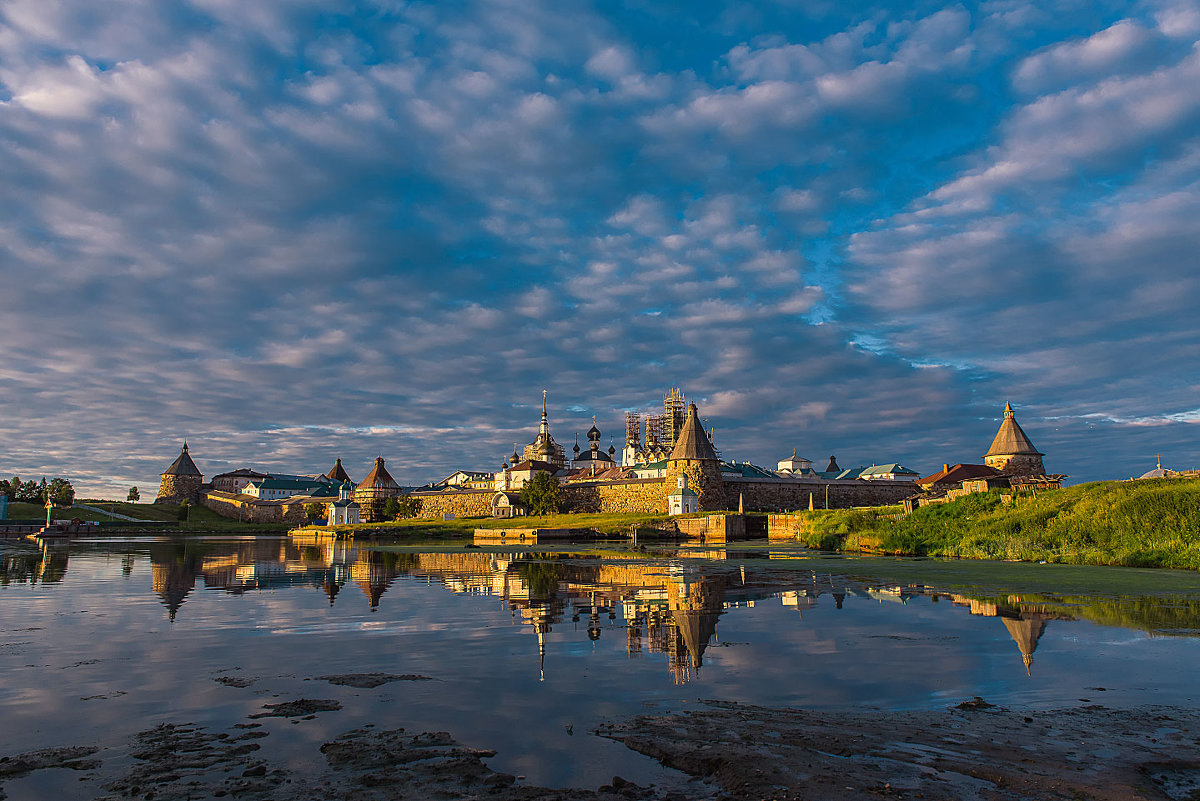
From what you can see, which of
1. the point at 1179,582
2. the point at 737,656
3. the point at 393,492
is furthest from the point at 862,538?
the point at 393,492

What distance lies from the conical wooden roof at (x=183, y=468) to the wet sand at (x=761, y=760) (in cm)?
13901

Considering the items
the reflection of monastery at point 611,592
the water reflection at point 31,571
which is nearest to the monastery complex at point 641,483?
the reflection of monastery at point 611,592

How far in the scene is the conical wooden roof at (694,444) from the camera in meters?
78.9

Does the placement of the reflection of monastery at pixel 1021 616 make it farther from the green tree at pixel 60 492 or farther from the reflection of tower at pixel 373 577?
the green tree at pixel 60 492

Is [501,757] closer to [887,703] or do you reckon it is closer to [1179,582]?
[887,703]

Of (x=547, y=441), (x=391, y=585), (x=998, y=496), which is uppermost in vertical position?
(x=547, y=441)

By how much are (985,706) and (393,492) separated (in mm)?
107016

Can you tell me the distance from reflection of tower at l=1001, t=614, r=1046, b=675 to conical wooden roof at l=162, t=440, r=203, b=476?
458 ft

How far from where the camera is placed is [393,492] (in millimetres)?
106750

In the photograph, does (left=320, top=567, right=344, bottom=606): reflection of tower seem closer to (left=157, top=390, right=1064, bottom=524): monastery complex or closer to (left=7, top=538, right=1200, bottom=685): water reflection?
(left=7, top=538, right=1200, bottom=685): water reflection

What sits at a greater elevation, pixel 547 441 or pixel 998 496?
pixel 547 441

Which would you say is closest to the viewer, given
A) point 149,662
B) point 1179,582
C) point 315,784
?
point 315,784

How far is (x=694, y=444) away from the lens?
7925 centimetres

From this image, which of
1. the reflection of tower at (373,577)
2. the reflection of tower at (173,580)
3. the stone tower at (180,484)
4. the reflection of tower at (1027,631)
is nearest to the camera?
the reflection of tower at (1027,631)
